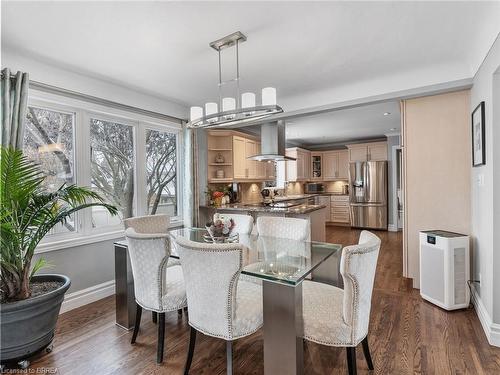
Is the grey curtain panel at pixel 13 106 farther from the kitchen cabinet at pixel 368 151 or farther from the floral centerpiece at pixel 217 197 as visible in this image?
the kitchen cabinet at pixel 368 151

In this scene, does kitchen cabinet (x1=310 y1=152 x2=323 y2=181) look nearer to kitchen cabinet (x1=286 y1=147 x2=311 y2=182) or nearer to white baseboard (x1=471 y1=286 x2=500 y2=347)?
kitchen cabinet (x1=286 y1=147 x2=311 y2=182)

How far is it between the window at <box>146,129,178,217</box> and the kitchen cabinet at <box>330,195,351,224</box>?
17.3ft

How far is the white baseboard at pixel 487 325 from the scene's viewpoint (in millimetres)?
2200

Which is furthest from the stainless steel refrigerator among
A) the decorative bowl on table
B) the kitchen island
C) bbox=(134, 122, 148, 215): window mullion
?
the decorative bowl on table

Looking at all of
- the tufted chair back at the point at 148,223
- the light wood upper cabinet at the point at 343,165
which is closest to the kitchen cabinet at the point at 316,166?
the light wood upper cabinet at the point at 343,165

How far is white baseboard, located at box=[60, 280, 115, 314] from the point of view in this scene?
2.97m

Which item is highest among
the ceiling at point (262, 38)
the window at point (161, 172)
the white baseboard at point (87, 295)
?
the ceiling at point (262, 38)

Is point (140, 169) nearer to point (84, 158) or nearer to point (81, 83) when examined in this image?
point (84, 158)

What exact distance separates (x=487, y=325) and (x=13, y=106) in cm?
454

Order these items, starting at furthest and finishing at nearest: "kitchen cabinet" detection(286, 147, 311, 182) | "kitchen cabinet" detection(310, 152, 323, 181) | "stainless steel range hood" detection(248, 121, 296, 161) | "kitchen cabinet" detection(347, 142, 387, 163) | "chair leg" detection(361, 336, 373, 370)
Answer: "kitchen cabinet" detection(310, 152, 323, 181), "kitchen cabinet" detection(286, 147, 311, 182), "kitchen cabinet" detection(347, 142, 387, 163), "stainless steel range hood" detection(248, 121, 296, 161), "chair leg" detection(361, 336, 373, 370)

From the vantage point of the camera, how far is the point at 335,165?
843 centimetres

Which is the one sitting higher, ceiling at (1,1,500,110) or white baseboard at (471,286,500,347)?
ceiling at (1,1,500,110)

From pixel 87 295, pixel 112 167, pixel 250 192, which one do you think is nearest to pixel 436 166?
pixel 250 192

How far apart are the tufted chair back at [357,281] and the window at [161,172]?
3.17 m
